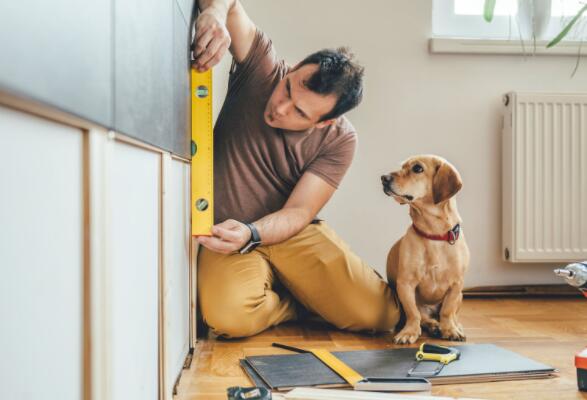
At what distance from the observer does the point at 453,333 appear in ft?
→ 5.85

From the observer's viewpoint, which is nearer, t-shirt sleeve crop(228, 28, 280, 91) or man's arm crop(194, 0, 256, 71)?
man's arm crop(194, 0, 256, 71)

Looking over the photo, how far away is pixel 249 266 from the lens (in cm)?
183

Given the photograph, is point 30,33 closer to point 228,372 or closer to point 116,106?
point 116,106

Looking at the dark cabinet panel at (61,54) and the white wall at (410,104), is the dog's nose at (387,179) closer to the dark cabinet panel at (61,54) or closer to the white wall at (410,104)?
the white wall at (410,104)

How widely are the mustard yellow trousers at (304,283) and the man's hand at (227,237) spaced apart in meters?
0.12

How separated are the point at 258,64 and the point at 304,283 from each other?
69cm

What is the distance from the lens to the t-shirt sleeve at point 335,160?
6.32 feet

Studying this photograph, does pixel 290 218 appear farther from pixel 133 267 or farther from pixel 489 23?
pixel 489 23

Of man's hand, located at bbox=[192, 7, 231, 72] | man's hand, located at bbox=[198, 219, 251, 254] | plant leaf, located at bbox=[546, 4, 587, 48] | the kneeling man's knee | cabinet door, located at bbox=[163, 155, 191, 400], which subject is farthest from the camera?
plant leaf, located at bbox=[546, 4, 587, 48]

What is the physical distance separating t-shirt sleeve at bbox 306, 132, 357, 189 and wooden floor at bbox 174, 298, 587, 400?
492mm

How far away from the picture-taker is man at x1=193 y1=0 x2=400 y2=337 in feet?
5.78

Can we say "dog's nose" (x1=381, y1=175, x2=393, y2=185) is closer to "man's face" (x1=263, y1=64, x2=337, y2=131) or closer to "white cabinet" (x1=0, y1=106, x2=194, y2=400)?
"man's face" (x1=263, y1=64, x2=337, y2=131)

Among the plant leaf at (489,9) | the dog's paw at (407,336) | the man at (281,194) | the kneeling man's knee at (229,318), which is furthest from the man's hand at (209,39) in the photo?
the plant leaf at (489,9)

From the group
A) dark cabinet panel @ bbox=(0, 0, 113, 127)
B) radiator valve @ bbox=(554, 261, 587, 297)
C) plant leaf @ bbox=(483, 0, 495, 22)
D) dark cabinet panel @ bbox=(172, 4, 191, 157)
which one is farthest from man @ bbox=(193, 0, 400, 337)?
dark cabinet panel @ bbox=(0, 0, 113, 127)
